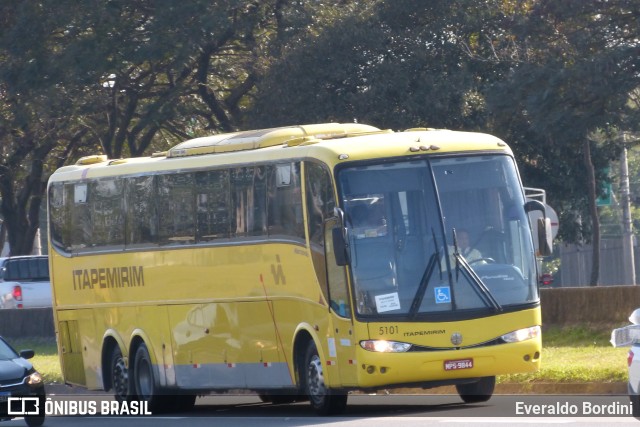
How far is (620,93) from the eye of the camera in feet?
85.1

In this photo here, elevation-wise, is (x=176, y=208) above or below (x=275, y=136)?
below

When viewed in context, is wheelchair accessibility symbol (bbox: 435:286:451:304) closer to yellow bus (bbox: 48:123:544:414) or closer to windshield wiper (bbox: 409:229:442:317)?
yellow bus (bbox: 48:123:544:414)

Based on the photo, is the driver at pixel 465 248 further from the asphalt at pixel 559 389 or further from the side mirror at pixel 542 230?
the asphalt at pixel 559 389

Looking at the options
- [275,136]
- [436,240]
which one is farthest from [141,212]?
[436,240]

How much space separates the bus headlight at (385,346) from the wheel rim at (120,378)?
594 centimetres

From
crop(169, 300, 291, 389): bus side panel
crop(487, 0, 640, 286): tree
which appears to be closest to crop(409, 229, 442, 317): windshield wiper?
crop(169, 300, 291, 389): bus side panel

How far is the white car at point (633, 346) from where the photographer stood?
11.0m

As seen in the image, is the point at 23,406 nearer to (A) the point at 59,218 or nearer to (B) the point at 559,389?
(A) the point at 59,218

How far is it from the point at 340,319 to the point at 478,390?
8.06 ft

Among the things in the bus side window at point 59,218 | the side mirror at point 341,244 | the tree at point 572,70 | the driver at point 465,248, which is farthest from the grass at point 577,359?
the tree at point 572,70

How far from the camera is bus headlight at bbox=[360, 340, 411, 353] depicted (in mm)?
14414

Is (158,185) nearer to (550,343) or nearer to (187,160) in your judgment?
(187,160)

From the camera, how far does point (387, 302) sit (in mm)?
14547

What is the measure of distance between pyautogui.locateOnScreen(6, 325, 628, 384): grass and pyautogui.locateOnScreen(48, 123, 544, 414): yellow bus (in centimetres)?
149
